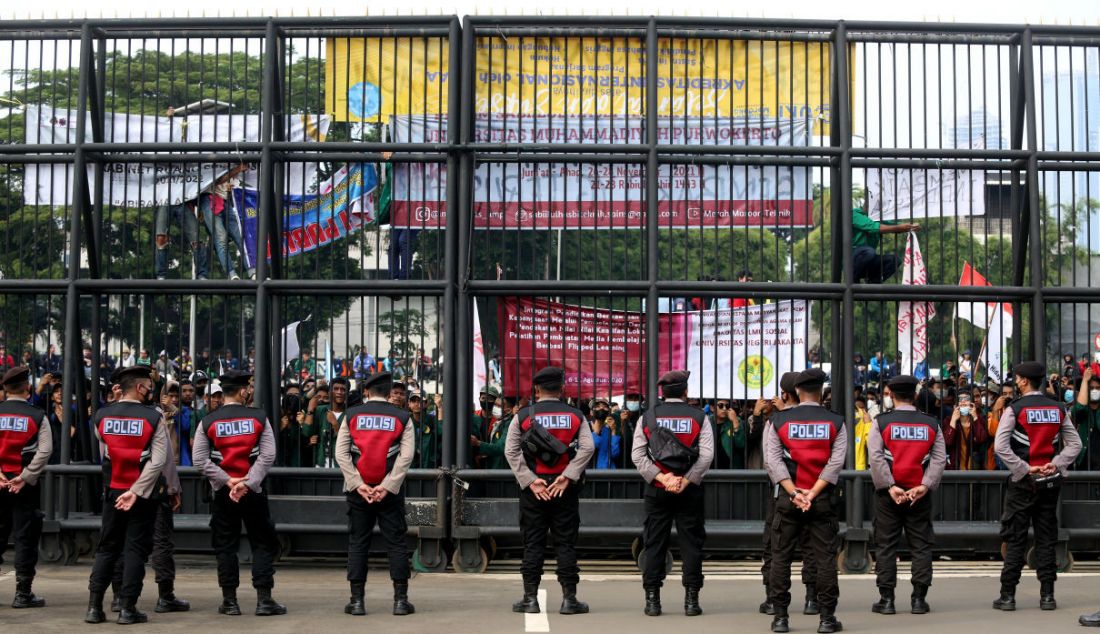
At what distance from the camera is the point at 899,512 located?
10398 millimetres

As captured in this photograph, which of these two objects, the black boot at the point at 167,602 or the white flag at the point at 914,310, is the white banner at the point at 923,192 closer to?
the white flag at the point at 914,310

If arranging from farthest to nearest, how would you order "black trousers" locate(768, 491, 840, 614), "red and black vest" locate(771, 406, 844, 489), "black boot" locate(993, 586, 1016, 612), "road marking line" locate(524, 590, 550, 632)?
1. "black boot" locate(993, 586, 1016, 612)
2. "red and black vest" locate(771, 406, 844, 489)
3. "road marking line" locate(524, 590, 550, 632)
4. "black trousers" locate(768, 491, 840, 614)

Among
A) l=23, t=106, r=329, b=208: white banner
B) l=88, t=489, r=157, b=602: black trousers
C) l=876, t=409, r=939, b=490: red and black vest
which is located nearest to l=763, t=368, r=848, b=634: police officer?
l=876, t=409, r=939, b=490: red and black vest

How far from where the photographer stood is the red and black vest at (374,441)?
10383 millimetres

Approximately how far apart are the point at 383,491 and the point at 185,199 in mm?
4357

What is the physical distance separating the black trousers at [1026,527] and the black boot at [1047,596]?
0.12ft

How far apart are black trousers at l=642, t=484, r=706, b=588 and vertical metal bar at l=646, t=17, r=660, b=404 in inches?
87.5

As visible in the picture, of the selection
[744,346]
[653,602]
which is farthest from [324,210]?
[653,602]

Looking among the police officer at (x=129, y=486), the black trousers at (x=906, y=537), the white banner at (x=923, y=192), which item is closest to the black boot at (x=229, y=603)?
the police officer at (x=129, y=486)

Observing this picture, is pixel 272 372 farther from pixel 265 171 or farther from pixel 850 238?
pixel 850 238

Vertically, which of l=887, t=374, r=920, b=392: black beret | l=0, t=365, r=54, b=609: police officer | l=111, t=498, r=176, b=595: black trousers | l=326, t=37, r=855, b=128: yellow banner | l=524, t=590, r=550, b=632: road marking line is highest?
l=326, t=37, r=855, b=128: yellow banner

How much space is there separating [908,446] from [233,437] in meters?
4.93

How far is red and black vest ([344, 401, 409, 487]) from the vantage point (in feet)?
34.1

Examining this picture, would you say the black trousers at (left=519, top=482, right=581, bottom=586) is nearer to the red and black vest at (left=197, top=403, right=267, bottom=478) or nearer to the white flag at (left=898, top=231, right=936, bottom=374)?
the red and black vest at (left=197, top=403, right=267, bottom=478)
